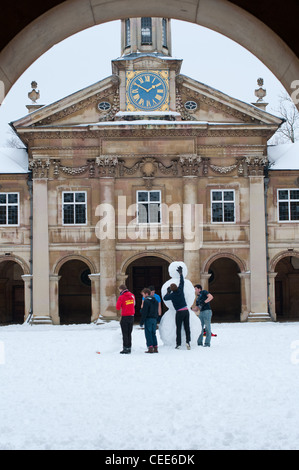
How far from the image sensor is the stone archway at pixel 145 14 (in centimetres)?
618

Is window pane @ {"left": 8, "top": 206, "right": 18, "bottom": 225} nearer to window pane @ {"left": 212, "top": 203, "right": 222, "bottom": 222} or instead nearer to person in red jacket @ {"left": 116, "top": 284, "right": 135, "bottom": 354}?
window pane @ {"left": 212, "top": 203, "right": 222, "bottom": 222}

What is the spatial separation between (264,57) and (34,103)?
96.0 ft

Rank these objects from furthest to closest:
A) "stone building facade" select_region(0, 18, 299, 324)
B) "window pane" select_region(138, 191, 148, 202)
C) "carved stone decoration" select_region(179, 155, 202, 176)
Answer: "window pane" select_region(138, 191, 148, 202) → "carved stone decoration" select_region(179, 155, 202, 176) → "stone building facade" select_region(0, 18, 299, 324)

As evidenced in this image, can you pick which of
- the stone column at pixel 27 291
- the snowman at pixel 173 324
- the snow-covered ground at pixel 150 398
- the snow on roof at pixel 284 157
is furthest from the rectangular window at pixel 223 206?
the snowman at pixel 173 324

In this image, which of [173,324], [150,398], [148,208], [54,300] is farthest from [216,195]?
[150,398]

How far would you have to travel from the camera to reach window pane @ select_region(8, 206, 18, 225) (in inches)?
1284

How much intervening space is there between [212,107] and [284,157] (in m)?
4.64

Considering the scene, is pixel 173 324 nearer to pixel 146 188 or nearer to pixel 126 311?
pixel 126 311

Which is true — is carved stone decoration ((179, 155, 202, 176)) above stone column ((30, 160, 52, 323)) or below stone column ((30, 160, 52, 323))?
above

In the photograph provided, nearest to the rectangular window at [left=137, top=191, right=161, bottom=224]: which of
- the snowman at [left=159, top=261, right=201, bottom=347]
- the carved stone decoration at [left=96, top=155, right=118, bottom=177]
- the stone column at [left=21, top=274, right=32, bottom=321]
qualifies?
the carved stone decoration at [left=96, top=155, right=118, bottom=177]

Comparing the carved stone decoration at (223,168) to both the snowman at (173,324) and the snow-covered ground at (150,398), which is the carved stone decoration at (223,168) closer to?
the snow-covered ground at (150,398)

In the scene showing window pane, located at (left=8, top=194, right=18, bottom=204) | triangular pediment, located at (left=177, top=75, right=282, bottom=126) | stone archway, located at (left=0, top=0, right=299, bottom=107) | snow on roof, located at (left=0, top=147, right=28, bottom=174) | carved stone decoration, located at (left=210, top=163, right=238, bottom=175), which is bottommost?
stone archway, located at (left=0, top=0, right=299, bottom=107)

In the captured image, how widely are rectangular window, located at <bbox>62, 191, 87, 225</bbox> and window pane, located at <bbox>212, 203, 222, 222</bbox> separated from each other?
6.27 m

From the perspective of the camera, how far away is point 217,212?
3238 centimetres
